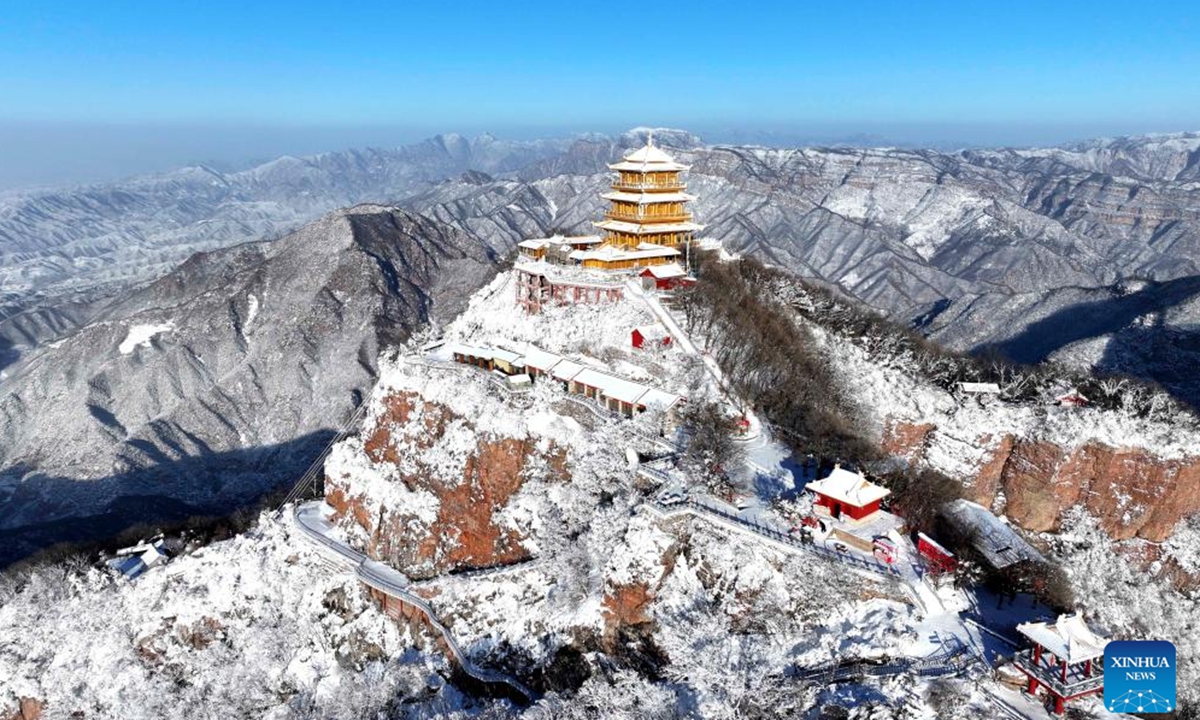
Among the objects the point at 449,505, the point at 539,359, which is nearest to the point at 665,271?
the point at 539,359

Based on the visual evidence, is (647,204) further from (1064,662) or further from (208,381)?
(208,381)

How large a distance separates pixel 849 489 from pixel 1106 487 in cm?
2047

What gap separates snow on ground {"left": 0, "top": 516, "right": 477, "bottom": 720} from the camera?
41.0 meters

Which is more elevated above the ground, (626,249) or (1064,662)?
(626,249)

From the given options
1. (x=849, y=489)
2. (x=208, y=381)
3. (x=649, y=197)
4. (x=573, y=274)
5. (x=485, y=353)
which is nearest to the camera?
(x=849, y=489)

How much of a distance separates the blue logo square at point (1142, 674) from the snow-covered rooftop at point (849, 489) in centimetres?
1171

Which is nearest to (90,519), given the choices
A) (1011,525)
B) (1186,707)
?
(1011,525)

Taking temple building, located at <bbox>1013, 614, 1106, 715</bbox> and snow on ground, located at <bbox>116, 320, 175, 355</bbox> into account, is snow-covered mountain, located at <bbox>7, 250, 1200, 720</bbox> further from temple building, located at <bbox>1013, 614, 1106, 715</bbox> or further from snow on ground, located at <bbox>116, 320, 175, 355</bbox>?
snow on ground, located at <bbox>116, 320, 175, 355</bbox>

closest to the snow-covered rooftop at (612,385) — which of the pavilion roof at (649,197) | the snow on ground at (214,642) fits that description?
the snow on ground at (214,642)

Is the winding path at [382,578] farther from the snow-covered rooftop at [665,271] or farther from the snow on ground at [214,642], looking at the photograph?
the snow-covered rooftop at [665,271]

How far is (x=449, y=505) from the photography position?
44.5 metres

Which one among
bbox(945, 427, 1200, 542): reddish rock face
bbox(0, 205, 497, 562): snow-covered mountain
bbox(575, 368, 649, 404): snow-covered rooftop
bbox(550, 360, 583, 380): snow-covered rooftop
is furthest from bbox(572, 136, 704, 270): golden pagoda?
bbox(0, 205, 497, 562): snow-covered mountain

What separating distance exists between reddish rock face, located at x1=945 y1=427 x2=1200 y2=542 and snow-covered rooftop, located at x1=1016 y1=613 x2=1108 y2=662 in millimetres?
19906

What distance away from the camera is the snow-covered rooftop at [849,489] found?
1310 inches
